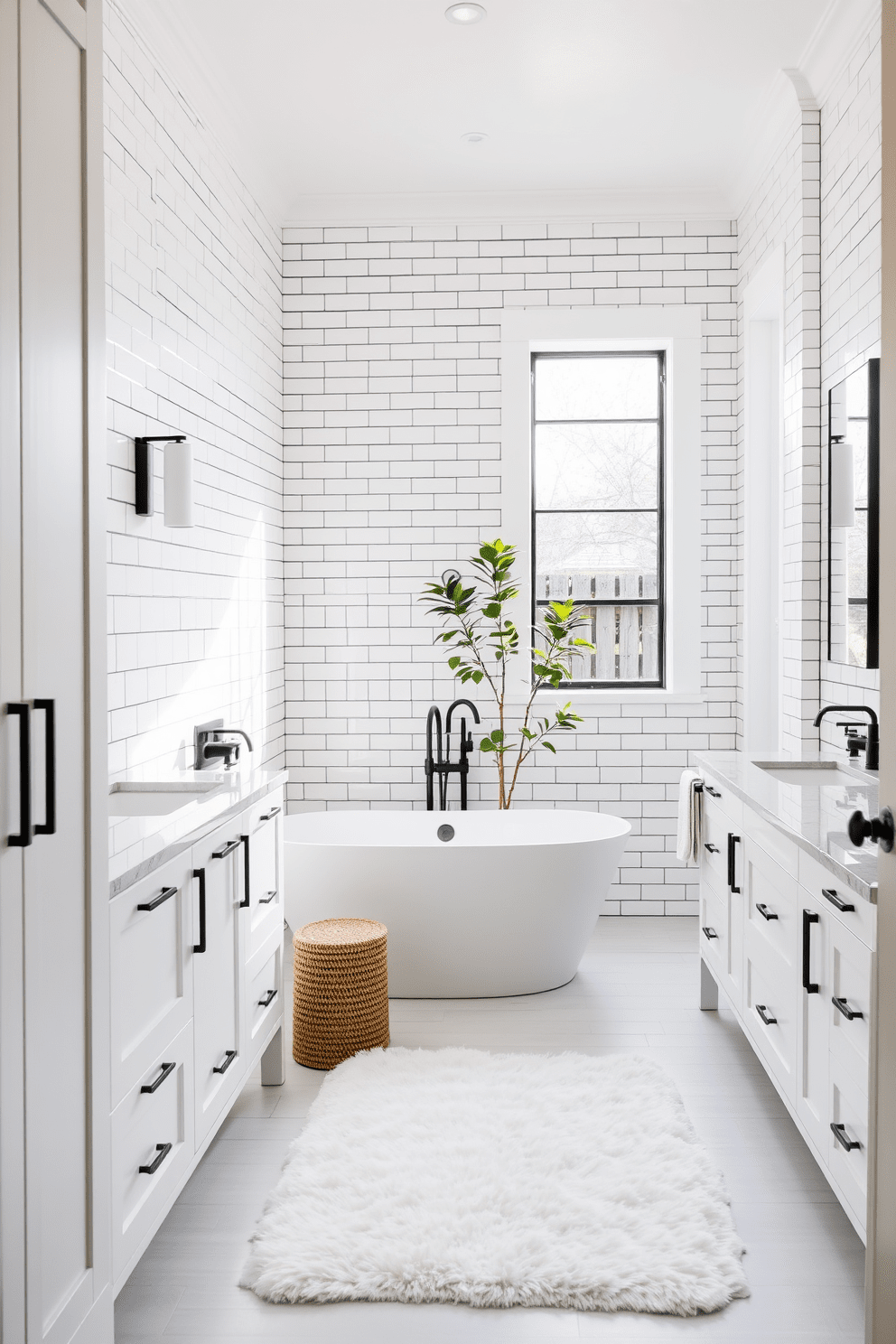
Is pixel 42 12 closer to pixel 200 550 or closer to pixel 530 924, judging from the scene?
pixel 200 550

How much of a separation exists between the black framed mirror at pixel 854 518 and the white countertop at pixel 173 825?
1917 millimetres

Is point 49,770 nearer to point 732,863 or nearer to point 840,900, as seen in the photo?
point 840,900

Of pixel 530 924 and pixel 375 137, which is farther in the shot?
pixel 375 137

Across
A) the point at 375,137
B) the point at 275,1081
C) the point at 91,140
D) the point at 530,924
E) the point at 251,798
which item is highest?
the point at 375,137

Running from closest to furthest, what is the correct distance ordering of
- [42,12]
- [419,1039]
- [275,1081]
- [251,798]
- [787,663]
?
[42,12], [251,798], [275,1081], [419,1039], [787,663]

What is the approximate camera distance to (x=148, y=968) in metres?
2.00

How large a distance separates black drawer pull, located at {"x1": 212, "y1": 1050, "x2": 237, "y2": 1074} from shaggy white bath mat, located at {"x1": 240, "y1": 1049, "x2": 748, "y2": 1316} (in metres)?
0.31

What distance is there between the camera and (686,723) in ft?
16.4

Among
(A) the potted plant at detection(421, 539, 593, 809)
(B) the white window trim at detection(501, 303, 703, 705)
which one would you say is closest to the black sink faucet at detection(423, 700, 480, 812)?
(A) the potted plant at detection(421, 539, 593, 809)

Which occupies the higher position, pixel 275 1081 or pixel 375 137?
pixel 375 137

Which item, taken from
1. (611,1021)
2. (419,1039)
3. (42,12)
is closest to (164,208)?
(42,12)

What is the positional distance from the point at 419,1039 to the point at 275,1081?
0.55 m

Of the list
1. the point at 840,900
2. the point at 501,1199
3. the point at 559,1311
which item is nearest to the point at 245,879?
the point at 501,1199

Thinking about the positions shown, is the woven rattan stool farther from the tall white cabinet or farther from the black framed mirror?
the black framed mirror
